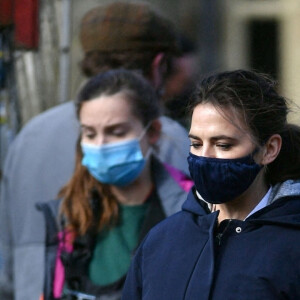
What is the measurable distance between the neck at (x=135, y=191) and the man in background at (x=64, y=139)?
1.17 ft

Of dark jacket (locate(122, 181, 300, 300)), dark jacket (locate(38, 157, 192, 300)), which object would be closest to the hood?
dark jacket (locate(122, 181, 300, 300))

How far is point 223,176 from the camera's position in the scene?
8.80 feet

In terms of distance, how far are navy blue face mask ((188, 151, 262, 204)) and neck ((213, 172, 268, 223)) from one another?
3 cm

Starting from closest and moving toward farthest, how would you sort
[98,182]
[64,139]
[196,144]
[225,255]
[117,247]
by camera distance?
[225,255]
[196,144]
[117,247]
[98,182]
[64,139]

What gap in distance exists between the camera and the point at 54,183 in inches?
172

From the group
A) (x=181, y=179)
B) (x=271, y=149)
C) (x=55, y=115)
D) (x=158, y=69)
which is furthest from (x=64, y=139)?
(x=271, y=149)

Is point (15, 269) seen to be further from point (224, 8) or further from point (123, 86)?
Answer: point (224, 8)

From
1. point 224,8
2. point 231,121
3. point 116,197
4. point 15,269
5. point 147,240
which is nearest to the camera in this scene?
point 231,121

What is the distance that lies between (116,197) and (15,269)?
0.66m

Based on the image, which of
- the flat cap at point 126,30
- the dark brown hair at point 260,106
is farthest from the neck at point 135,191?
the dark brown hair at point 260,106

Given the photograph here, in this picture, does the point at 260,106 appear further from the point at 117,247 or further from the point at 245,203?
the point at 117,247

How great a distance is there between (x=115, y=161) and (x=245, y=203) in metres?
1.13

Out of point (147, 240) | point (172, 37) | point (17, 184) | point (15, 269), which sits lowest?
point (15, 269)

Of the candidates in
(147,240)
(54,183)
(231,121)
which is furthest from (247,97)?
(54,183)
